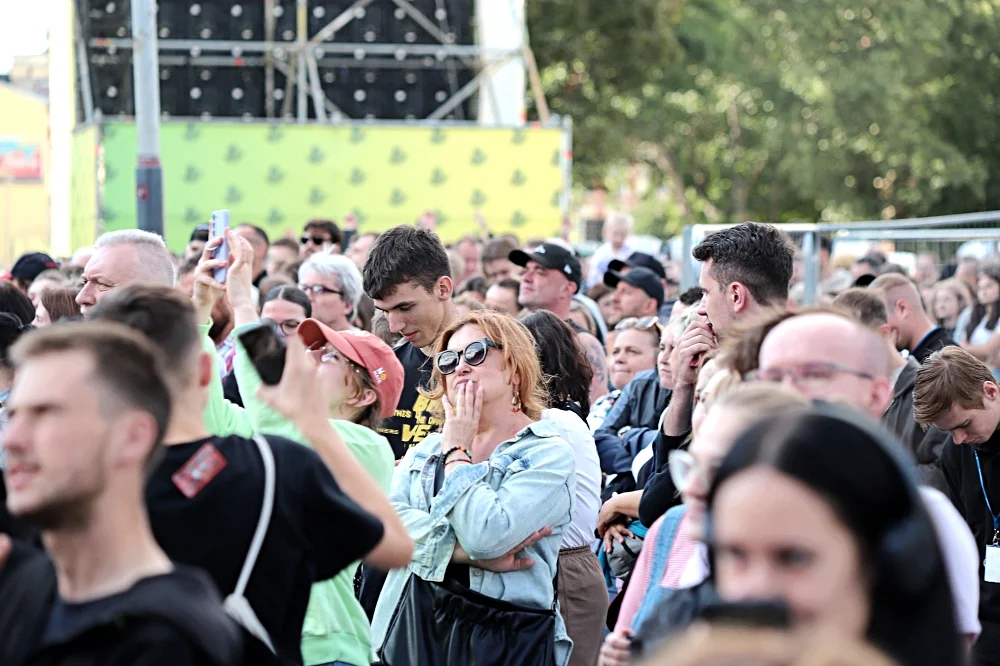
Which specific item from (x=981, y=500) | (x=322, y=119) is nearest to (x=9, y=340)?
(x=981, y=500)

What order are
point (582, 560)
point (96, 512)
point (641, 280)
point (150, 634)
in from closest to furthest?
point (150, 634) → point (96, 512) → point (582, 560) → point (641, 280)

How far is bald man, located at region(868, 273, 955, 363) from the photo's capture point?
8188mm

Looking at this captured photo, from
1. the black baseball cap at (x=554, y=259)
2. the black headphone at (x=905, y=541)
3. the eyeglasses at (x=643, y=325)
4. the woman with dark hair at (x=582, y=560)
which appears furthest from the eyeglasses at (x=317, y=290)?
the black headphone at (x=905, y=541)

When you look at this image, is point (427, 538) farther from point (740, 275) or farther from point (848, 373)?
point (848, 373)

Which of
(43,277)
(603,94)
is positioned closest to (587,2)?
(603,94)

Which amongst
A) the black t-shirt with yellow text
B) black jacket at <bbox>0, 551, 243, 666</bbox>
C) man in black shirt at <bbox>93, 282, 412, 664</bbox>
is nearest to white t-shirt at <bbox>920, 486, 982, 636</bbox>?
man in black shirt at <bbox>93, 282, 412, 664</bbox>

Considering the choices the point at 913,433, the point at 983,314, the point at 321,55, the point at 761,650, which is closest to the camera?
the point at 761,650

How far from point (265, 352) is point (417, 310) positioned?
3121mm

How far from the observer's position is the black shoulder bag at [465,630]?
181 inches

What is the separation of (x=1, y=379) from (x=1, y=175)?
114 feet

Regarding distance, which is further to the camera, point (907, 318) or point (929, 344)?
point (907, 318)

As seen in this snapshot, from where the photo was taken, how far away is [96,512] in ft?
8.30

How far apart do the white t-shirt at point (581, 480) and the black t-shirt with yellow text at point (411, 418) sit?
0.72 metres

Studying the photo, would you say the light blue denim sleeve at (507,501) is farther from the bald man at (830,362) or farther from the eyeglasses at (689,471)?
the eyeglasses at (689,471)
